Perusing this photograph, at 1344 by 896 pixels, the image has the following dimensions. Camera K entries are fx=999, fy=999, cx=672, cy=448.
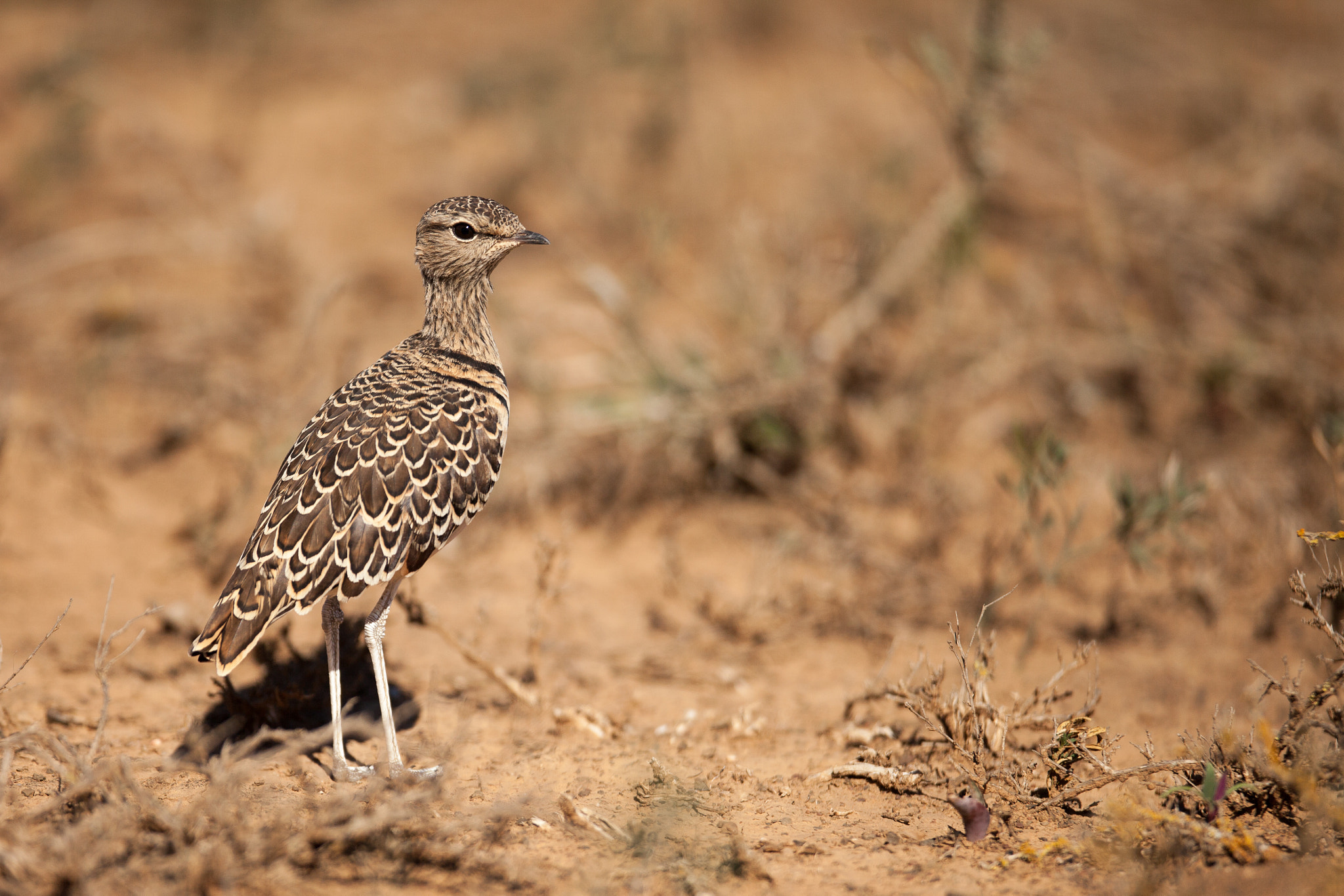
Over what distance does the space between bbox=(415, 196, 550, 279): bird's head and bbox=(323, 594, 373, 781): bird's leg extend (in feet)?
4.85

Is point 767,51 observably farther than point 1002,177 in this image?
Yes

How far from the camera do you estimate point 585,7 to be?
11.4 m

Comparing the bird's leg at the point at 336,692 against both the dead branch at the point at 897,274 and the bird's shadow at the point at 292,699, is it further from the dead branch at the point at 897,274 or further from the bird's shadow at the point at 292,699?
the dead branch at the point at 897,274

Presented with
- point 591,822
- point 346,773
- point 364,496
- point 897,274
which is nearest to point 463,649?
point 346,773

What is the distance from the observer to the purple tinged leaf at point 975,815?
3385 millimetres

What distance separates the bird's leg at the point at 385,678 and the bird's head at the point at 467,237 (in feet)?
4.48

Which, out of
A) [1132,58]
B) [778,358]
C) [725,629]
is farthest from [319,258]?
[1132,58]

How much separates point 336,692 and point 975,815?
7.84 feet

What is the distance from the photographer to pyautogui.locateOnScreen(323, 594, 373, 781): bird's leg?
12.3ft

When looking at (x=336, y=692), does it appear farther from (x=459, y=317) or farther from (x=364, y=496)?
(x=459, y=317)

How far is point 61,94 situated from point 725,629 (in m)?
7.12

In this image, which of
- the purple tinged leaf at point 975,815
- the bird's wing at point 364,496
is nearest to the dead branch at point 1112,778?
the purple tinged leaf at point 975,815

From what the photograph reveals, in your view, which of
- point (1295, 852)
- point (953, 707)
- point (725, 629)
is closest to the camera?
point (1295, 852)

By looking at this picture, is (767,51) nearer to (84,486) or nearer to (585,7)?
(585,7)
